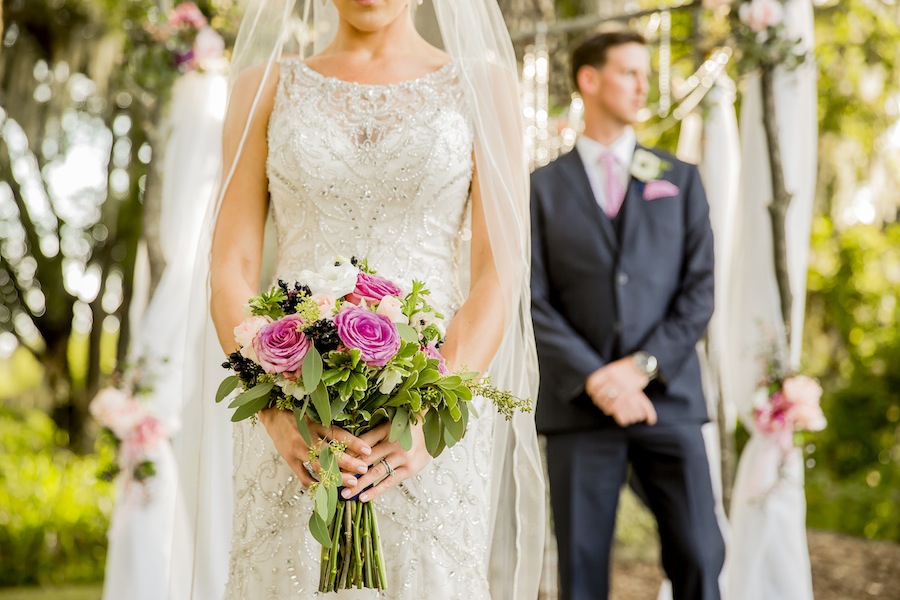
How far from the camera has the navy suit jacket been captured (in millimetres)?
4113

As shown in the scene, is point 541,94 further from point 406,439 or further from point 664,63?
A: point 406,439

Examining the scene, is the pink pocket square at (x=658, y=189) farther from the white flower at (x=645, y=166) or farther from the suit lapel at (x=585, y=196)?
the suit lapel at (x=585, y=196)

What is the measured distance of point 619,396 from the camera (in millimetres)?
3994

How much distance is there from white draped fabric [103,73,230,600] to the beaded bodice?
301 cm

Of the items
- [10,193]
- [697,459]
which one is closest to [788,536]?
[697,459]

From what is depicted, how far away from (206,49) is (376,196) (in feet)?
11.4

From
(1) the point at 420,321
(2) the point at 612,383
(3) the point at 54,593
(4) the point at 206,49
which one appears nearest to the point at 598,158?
(2) the point at 612,383

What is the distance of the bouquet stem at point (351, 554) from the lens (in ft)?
7.68

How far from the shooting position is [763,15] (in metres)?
5.33

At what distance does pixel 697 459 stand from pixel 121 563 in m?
3.07

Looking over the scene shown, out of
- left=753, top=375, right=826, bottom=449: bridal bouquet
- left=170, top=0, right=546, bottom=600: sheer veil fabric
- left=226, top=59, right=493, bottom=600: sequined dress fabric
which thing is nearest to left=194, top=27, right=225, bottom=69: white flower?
left=170, top=0, right=546, bottom=600: sheer veil fabric

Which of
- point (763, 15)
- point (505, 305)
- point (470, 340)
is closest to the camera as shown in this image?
point (470, 340)

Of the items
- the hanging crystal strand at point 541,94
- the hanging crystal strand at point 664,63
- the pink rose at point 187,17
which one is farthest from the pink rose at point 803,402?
the pink rose at point 187,17

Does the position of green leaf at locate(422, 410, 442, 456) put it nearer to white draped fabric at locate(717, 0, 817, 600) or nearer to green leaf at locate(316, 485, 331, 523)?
green leaf at locate(316, 485, 331, 523)
